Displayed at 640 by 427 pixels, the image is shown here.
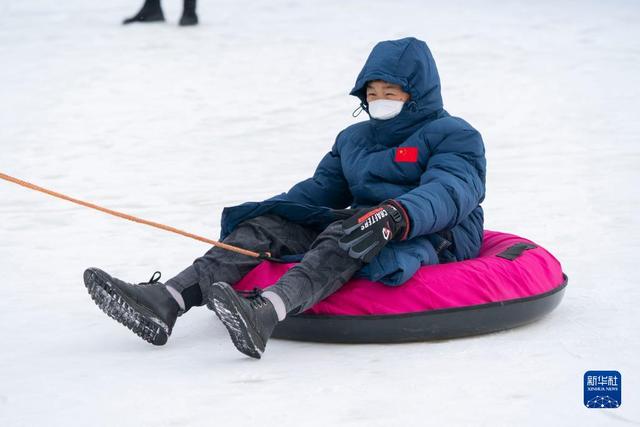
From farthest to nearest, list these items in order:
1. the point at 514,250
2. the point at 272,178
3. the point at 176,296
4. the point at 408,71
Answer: the point at 272,178 < the point at 514,250 < the point at 408,71 < the point at 176,296

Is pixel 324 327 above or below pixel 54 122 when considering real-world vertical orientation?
above

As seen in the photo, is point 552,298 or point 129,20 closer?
point 552,298

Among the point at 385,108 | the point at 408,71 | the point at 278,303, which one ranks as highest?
the point at 408,71

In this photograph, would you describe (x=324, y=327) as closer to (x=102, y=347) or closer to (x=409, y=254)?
(x=409, y=254)

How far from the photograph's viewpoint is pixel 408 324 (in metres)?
3.61

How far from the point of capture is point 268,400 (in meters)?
3.06

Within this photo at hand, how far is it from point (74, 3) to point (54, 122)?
246 inches

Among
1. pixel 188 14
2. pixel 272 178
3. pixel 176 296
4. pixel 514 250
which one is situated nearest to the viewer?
pixel 176 296

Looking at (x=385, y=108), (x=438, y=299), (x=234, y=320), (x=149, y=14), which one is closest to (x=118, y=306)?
(x=234, y=320)

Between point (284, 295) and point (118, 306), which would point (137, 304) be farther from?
point (284, 295)

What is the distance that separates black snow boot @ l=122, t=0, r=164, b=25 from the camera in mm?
12203

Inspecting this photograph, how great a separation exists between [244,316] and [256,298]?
6.0 inches

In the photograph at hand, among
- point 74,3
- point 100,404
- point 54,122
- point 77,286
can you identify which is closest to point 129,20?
point 74,3

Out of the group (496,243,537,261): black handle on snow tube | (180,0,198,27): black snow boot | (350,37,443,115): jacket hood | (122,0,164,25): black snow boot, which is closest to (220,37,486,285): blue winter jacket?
(350,37,443,115): jacket hood
